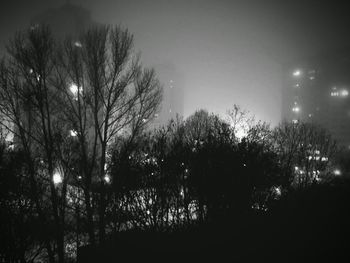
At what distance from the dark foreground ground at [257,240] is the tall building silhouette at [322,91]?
86893mm

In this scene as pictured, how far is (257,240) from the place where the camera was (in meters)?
12.2

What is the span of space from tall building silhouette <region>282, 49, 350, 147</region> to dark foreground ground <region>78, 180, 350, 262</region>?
8689 centimetres

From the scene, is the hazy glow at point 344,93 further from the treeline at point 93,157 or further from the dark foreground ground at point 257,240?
the dark foreground ground at point 257,240

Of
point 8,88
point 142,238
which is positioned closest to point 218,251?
point 142,238

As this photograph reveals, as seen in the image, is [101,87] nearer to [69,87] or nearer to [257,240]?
[69,87]

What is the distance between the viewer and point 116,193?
17.2 meters

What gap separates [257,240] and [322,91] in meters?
110

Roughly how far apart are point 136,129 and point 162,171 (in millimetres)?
4171

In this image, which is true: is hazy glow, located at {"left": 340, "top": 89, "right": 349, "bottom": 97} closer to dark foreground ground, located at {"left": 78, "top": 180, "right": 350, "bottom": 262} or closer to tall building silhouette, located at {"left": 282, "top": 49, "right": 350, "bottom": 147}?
tall building silhouette, located at {"left": 282, "top": 49, "right": 350, "bottom": 147}

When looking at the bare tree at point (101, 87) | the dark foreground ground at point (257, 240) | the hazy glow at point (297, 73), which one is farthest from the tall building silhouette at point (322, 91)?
the bare tree at point (101, 87)

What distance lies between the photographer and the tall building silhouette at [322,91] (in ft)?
300

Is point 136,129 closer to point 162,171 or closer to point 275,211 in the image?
point 162,171

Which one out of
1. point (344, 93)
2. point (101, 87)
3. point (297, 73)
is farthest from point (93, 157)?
point (297, 73)

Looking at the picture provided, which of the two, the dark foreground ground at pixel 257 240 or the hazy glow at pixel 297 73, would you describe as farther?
the hazy glow at pixel 297 73
